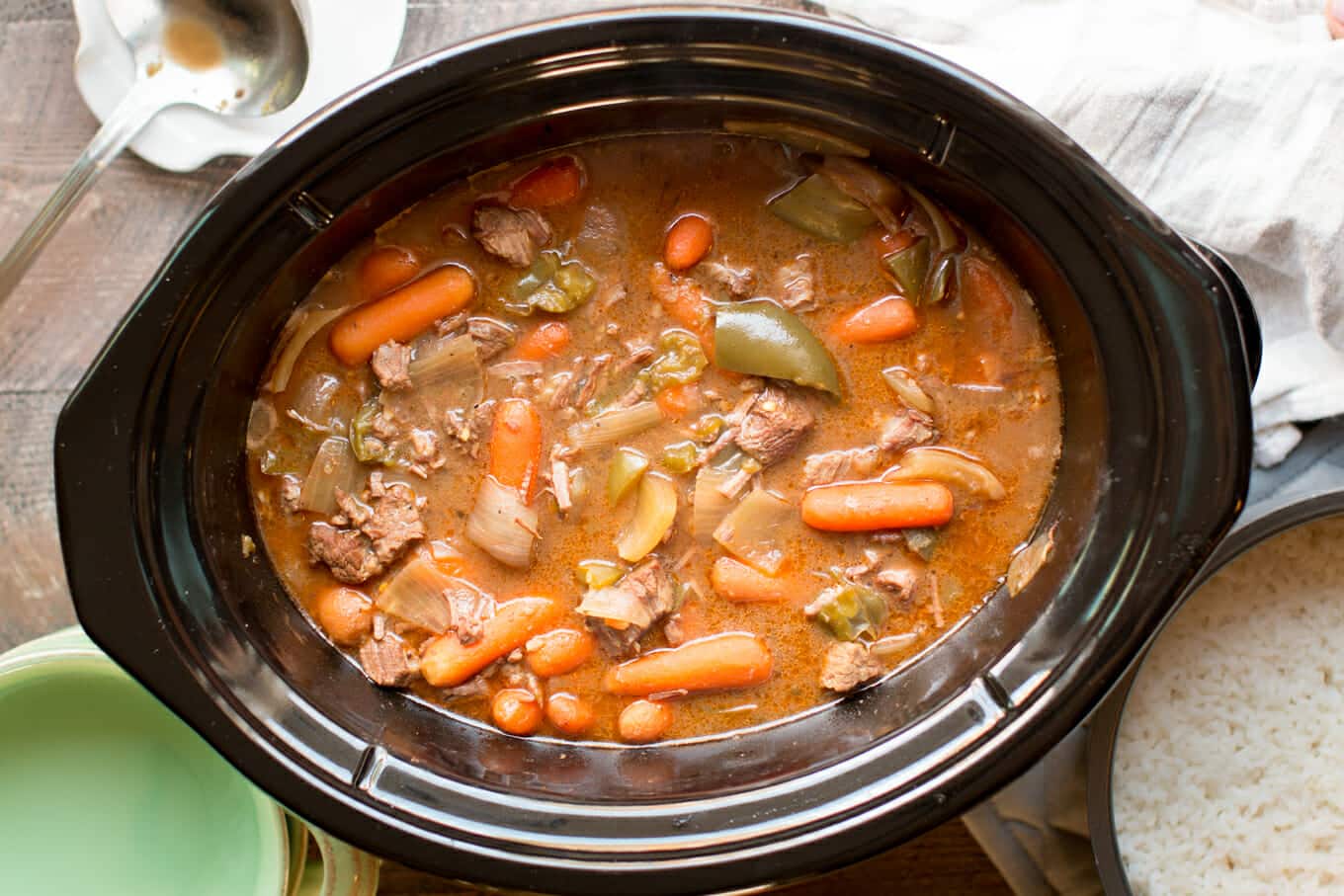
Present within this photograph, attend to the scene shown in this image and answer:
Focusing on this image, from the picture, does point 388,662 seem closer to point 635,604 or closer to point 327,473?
point 327,473

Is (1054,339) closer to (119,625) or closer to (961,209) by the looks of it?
(961,209)

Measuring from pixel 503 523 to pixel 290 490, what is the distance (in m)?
0.41

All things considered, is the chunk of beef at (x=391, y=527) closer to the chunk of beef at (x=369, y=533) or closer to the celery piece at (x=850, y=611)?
the chunk of beef at (x=369, y=533)

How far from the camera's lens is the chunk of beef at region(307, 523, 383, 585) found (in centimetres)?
224

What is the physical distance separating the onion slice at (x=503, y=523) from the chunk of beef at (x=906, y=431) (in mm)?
669

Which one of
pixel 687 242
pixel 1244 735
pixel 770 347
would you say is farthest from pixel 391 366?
pixel 1244 735

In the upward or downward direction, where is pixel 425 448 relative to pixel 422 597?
upward

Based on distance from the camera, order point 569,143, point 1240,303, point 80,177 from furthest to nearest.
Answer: point 80,177, point 569,143, point 1240,303

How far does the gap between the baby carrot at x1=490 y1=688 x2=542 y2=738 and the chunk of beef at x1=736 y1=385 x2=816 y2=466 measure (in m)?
0.62

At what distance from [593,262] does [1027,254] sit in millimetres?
779

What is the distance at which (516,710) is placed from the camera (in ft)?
7.41

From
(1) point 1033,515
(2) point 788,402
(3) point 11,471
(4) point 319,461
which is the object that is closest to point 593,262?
(2) point 788,402

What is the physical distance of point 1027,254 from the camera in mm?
2131

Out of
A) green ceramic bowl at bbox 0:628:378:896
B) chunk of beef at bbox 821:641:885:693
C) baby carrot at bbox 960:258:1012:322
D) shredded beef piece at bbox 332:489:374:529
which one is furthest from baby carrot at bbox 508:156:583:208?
green ceramic bowl at bbox 0:628:378:896
